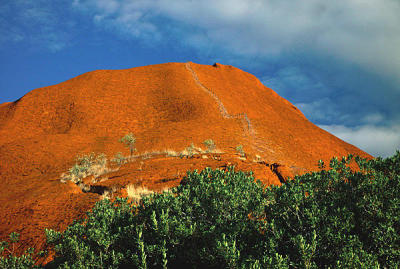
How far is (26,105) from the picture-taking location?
3975cm

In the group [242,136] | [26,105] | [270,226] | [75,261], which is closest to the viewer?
[270,226]

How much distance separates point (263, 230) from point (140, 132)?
28.5m

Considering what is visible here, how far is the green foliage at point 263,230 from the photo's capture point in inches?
154

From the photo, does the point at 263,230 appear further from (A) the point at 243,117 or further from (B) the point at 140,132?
(A) the point at 243,117

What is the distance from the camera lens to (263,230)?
471cm

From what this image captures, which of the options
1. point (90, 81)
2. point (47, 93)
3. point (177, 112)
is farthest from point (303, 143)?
point (47, 93)

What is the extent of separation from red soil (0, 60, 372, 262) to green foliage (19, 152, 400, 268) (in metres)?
4.22

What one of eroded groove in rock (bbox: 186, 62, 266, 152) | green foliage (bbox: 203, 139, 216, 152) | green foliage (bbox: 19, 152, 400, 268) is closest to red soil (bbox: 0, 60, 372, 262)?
eroded groove in rock (bbox: 186, 62, 266, 152)

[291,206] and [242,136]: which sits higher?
[242,136]

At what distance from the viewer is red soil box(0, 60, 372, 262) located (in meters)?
10.7

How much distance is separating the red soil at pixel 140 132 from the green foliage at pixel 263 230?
4215mm

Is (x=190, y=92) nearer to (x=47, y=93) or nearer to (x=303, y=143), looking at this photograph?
(x=303, y=143)

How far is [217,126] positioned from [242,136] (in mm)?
3742

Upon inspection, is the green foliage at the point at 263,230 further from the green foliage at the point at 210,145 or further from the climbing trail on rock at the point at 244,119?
the climbing trail on rock at the point at 244,119
